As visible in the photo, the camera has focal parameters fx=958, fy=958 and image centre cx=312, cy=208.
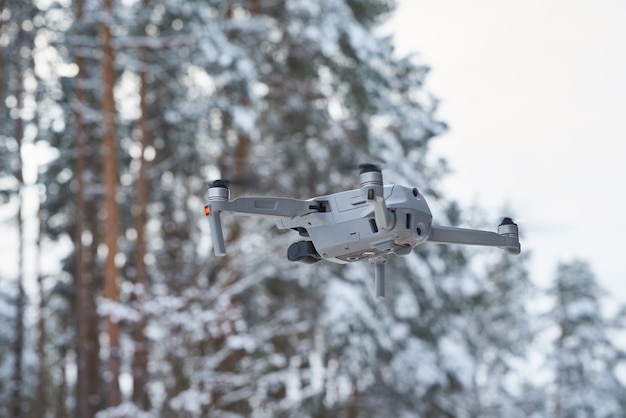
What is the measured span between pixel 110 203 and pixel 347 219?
7.78 metres

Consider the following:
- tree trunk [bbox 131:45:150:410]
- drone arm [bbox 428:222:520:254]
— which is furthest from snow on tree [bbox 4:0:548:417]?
drone arm [bbox 428:222:520:254]

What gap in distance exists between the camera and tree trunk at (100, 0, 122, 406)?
33.1 feet

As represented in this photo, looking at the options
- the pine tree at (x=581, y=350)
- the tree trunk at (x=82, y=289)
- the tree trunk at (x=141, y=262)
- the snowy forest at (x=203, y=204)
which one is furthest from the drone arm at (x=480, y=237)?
the pine tree at (x=581, y=350)

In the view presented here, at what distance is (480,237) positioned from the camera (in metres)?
3.24

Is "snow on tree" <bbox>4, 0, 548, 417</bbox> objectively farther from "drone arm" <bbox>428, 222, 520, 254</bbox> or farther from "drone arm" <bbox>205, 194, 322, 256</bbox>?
"drone arm" <bbox>205, 194, 322, 256</bbox>

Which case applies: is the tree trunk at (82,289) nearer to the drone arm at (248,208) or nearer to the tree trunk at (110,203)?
the tree trunk at (110,203)

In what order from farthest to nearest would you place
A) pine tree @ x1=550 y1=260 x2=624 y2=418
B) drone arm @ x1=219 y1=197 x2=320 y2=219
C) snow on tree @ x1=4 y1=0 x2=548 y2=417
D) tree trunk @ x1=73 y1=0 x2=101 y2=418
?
pine tree @ x1=550 y1=260 x2=624 y2=418 < tree trunk @ x1=73 y1=0 x2=101 y2=418 < snow on tree @ x1=4 y1=0 x2=548 y2=417 < drone arm @ x1=219 y1=197 x2=320 y2=219

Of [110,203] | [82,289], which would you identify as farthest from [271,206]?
[82,289]

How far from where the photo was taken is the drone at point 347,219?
9.06 feet

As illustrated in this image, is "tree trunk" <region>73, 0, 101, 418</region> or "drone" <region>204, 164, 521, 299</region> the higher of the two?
"tree trunk" <region>73, 0, 101, 418</region>

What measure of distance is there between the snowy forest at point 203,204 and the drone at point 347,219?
6595 millimetres

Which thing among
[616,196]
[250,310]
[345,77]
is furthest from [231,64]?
[616,196]

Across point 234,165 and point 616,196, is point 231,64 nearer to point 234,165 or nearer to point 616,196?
point 234,165

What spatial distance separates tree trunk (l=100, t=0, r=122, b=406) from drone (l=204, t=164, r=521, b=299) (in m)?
7.41
